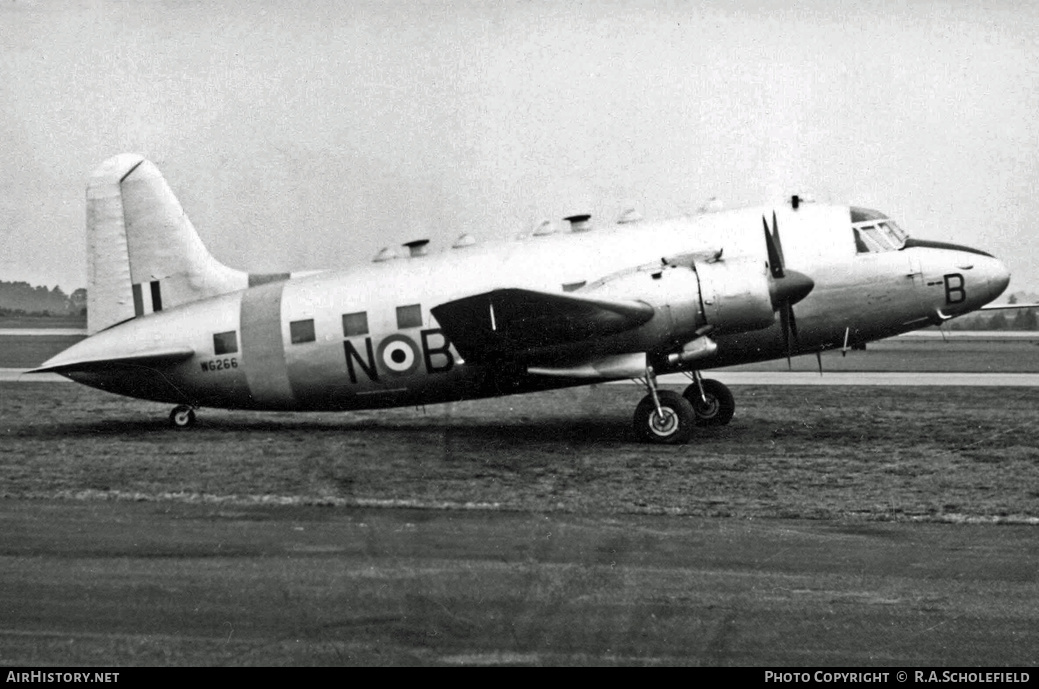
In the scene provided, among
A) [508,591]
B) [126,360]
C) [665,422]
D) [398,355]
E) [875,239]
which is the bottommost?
[508,591]

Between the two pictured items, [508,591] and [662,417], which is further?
[662,417]

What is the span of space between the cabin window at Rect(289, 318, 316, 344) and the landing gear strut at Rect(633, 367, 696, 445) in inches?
213

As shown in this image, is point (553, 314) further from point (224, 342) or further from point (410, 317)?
point (224, 342)

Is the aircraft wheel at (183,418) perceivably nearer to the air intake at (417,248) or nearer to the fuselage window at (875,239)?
the air intake at (417,248)

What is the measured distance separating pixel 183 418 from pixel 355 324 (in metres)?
3.85

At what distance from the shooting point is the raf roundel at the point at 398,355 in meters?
17.1

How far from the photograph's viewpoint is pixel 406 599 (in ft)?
25.0

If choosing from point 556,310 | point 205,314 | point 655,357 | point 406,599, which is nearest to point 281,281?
point 205,314

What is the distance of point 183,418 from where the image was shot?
61.6 feet

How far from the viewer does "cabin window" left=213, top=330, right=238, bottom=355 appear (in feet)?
58.5

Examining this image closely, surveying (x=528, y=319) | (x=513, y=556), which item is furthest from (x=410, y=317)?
(x=513, y=556)

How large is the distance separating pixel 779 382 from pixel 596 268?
1125 cm

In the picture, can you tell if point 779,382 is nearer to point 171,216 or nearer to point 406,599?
point 171,216

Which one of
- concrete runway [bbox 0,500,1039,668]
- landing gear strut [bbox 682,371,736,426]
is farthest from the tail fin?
concrete runway [bbox 0,500,1039,668]
